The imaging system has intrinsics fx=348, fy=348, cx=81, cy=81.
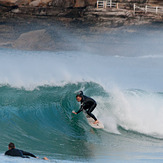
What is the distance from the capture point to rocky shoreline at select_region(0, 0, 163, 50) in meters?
33.8

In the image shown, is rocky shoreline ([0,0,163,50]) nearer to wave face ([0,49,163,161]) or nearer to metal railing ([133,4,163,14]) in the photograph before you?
metal railing ([133,4,163,14])

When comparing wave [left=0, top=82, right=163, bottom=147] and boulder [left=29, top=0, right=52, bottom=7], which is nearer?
wave [left=0, top=82, right=163, bottom=147]

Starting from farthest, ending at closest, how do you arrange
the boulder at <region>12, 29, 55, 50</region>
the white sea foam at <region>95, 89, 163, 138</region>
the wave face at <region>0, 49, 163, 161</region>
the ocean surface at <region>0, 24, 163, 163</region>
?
1. the boulder at <region>12, 29, 55, 50</region>
2. the white sea foam at <region>95, 89, 163, 138</region>
3. the wave face at <region>0, 49, 163, 161</region>
4. the ocean surface at <region>0, 24, 163, 163</region>

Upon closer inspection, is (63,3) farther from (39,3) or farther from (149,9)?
(149,9)

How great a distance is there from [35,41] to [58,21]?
4166mm

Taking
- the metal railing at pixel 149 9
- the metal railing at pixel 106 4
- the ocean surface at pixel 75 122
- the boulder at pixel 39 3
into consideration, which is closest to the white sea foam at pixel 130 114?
the ocean surface at pixel 75 122

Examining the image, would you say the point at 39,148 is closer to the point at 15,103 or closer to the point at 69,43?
Answer: the point at 15,103

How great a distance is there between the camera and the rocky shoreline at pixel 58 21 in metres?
33.8

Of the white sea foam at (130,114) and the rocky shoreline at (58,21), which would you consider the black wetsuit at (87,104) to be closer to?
the white sea foam at (130,114)

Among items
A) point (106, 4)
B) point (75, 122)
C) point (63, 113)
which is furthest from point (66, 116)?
point (106, 4)

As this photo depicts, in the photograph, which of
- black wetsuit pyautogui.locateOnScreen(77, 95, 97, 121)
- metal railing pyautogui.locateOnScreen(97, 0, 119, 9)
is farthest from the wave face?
metal railing pyautogui.locateOnScreen(97, 0, 119, 9)

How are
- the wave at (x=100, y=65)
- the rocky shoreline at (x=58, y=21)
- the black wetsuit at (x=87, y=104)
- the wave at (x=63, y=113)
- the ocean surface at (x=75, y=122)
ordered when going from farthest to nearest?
the rocky shoreline at (x=58, y=21) → the wave at (x=100, y=65) → the wave at (x=63, y=113) → the black wetsuit at (x=87, y=104) → the ocean surface at (x=75, y=122)

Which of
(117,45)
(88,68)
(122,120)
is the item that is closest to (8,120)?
(122,120)

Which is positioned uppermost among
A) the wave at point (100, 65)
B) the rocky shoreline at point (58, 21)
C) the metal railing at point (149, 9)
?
the metal railing at point (149, 9)
